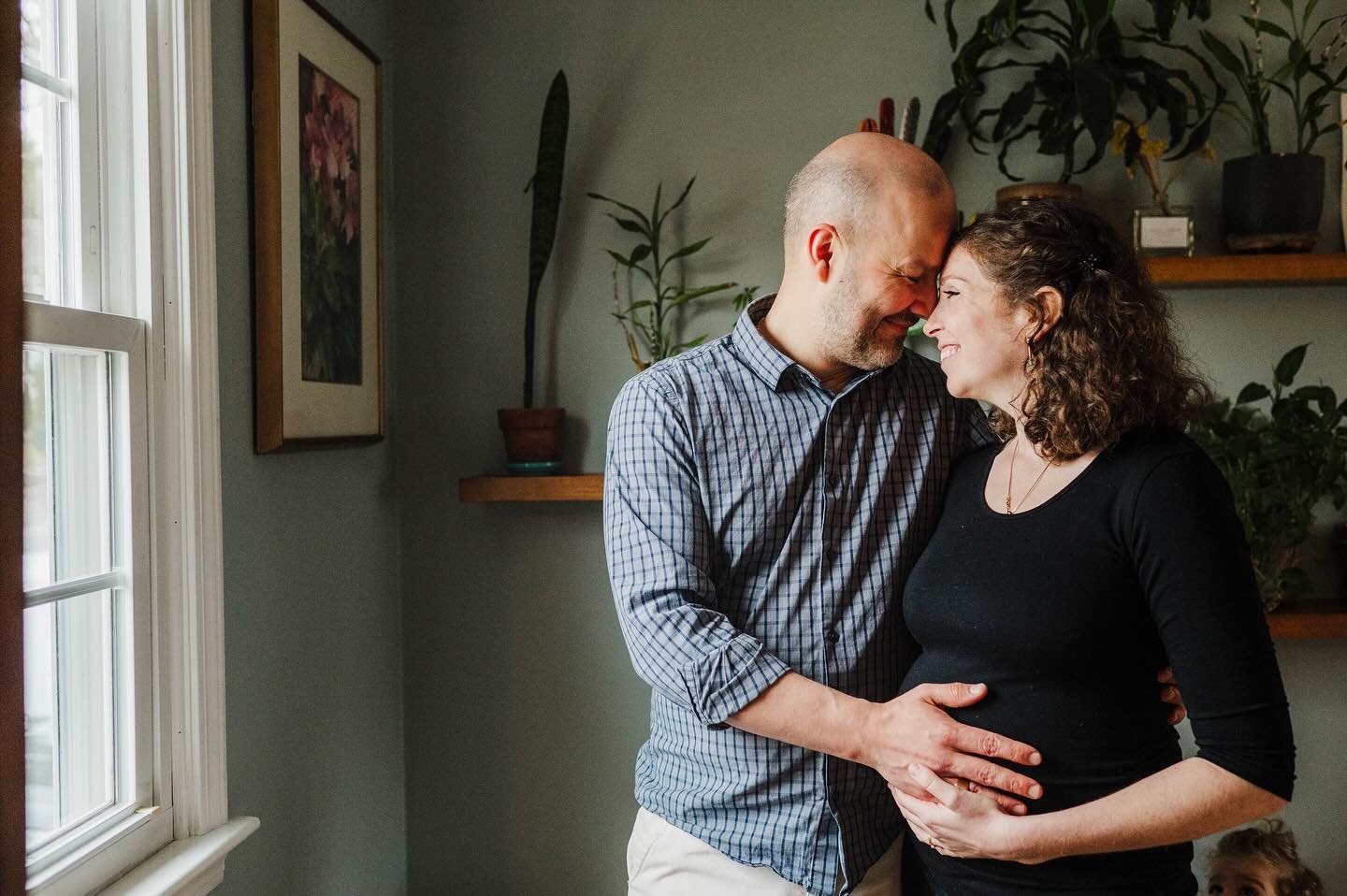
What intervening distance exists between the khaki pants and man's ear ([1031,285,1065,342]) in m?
0.75

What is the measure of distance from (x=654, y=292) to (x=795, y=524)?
1.13 metres

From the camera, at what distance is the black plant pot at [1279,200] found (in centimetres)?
219

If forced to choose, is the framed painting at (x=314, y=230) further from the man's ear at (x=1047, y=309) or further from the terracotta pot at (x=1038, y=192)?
the terracotta pot at (x=1038, y=192)

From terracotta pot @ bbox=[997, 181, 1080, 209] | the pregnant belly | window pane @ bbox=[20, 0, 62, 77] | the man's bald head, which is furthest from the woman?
window pane @ bbox=[20, 0, 62, 77]

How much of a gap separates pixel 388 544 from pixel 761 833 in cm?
133

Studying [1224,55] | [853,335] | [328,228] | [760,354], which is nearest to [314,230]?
[328,228]

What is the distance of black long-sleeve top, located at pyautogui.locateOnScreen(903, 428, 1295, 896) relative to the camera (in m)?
1.16

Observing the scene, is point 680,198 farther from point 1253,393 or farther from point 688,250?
point 1253,393

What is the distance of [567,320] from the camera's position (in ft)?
8.20

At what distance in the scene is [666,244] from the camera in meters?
2.47

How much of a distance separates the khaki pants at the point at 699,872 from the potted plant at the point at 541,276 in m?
1.01

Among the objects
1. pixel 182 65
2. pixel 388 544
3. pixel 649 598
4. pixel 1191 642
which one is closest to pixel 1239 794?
pixel 1191 642

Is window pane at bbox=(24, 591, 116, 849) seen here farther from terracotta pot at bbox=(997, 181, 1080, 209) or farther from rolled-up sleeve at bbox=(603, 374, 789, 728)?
terracotta pot at bbox=(997, 181, 1080, 209)

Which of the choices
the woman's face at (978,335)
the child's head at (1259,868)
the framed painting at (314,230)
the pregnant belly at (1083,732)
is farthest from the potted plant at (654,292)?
the child's head at (1259,868)
